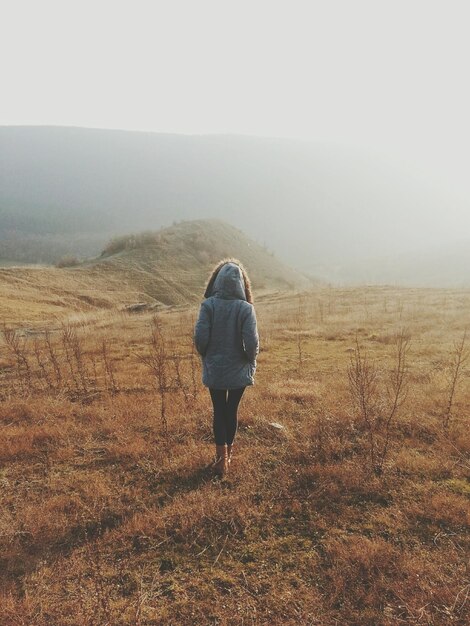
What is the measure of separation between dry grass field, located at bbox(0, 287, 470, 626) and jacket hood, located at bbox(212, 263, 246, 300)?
6.77 ft

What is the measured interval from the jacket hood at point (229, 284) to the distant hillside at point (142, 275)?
23.4 m

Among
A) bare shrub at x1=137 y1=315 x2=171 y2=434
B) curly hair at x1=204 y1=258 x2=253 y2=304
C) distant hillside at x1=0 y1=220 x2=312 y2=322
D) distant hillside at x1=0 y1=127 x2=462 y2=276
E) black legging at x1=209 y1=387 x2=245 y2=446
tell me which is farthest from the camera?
distant hillside at x1=0 y1=127 x2=462 y2=276

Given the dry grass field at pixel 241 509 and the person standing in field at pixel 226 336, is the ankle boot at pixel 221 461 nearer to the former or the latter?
the person standing in field at pixel 226 336

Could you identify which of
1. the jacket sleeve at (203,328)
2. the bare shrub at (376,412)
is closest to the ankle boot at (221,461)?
the jacket sleeve at (203,328)

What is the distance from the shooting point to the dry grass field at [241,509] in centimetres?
285

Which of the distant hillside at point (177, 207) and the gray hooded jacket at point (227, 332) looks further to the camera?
the distant hillside at point (177, 207)

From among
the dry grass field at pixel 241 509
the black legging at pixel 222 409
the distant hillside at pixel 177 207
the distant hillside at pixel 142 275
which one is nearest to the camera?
the dry grass field at pixel 241 509

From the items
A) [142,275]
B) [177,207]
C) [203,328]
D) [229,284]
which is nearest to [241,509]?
[203,328]

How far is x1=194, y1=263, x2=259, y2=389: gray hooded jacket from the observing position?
437 centimetres

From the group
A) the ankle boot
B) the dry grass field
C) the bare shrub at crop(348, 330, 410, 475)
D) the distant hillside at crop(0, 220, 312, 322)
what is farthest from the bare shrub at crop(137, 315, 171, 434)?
the distant hillside at crop(0, 220, 312, 322)

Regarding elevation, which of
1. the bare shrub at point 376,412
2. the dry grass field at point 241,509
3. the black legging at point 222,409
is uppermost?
the black legging at point 222,409

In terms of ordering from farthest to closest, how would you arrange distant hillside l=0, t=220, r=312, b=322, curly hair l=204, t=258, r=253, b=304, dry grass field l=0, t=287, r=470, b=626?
distant hillside l=0, t=220, r=312, b=322 < curly hair l=204, t=258, r=253, b=304 < dry grass field l=0, t=287, r=470, b=626

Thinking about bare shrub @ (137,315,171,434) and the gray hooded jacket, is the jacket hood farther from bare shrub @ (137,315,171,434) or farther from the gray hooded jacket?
bare shrub @ (137,315,171,434)

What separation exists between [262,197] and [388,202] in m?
66.4
